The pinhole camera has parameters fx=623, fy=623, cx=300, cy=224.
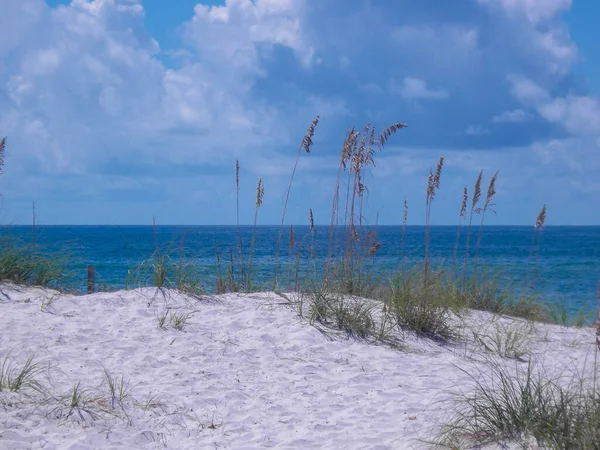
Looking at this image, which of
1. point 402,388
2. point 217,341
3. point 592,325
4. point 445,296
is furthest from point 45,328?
point 592,325

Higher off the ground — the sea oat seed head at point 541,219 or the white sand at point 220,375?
the sea oat seed head at point 541,219

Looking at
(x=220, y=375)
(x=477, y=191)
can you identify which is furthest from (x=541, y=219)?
(x=220, y=375)

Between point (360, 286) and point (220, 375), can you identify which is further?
point (360, 286)

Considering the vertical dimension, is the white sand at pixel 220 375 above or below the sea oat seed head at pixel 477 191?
below

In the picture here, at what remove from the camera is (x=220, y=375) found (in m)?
Answer: 5.72

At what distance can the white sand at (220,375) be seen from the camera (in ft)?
14.6

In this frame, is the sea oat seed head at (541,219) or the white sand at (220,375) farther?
the sea oat seed head at (541,219)

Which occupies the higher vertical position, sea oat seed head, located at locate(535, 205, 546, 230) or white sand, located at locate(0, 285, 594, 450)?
sea oat seed head, located at locate(535, 205, 546, 230)

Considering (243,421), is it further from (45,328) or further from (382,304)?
(382,304)

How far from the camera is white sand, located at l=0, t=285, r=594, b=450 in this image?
4438 mm

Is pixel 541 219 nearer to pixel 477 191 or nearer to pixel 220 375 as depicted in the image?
pixel 477 191

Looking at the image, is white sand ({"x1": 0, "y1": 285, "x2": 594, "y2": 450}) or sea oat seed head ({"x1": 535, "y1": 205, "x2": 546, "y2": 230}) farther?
sea oat seed head ({"x1": 535, "y1": 205, "x2": 546, "y2": 230})

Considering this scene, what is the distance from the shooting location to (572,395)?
12.5 feet

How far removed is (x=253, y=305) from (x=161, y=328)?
1409mm
